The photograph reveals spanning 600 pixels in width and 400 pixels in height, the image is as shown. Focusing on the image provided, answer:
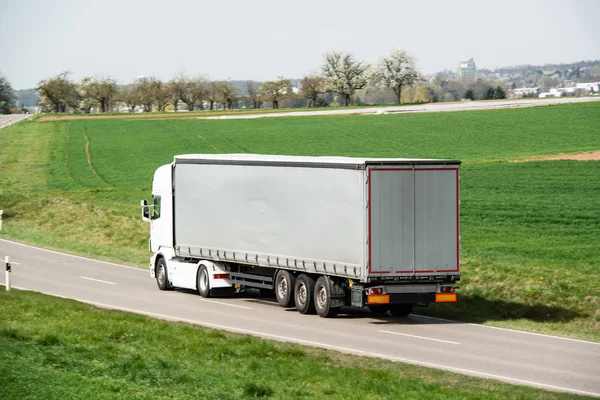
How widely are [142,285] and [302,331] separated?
1090 cm

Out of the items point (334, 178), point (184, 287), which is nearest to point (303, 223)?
point (334, 178)

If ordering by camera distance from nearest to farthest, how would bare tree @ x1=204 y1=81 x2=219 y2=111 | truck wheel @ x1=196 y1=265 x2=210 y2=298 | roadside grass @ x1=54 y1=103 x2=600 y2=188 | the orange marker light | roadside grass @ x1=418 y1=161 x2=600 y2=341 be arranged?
the orange marker light → roadside grass @ x1=418 y1=161 x2=600 y2=341 → truck wheel @ x1=196 y1=265 x2=210 y2=298 → roadside grass @ x1=54 y1=103 x2=600 y2=188 → bare tree @ x1=204 y1=81 x2=219 y2=111

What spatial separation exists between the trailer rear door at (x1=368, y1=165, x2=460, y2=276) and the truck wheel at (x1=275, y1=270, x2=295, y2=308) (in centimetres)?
327

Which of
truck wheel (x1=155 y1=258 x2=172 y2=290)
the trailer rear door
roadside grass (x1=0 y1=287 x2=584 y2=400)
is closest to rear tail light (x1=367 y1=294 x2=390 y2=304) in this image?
the trailer rear door

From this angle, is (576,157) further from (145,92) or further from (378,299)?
(145,92)

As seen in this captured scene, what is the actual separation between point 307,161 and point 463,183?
80.3 feet

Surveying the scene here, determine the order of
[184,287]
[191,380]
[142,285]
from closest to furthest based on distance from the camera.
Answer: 1. [191,380]
2. [184,287]
3. [142,285]

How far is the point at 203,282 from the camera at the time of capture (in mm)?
29375

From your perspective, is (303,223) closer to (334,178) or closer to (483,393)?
(334,178)

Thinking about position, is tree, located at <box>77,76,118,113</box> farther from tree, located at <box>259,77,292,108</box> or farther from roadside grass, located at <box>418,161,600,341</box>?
roadside grass, located at <box>418,161,600,341</box>

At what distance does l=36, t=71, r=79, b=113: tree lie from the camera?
544 ft

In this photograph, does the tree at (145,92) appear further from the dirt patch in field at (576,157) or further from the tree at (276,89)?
the dirt patch in field at (576,157)

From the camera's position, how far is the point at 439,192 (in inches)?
951

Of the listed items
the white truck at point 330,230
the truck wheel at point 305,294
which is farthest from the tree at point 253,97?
the truck wheel at point 305,294
